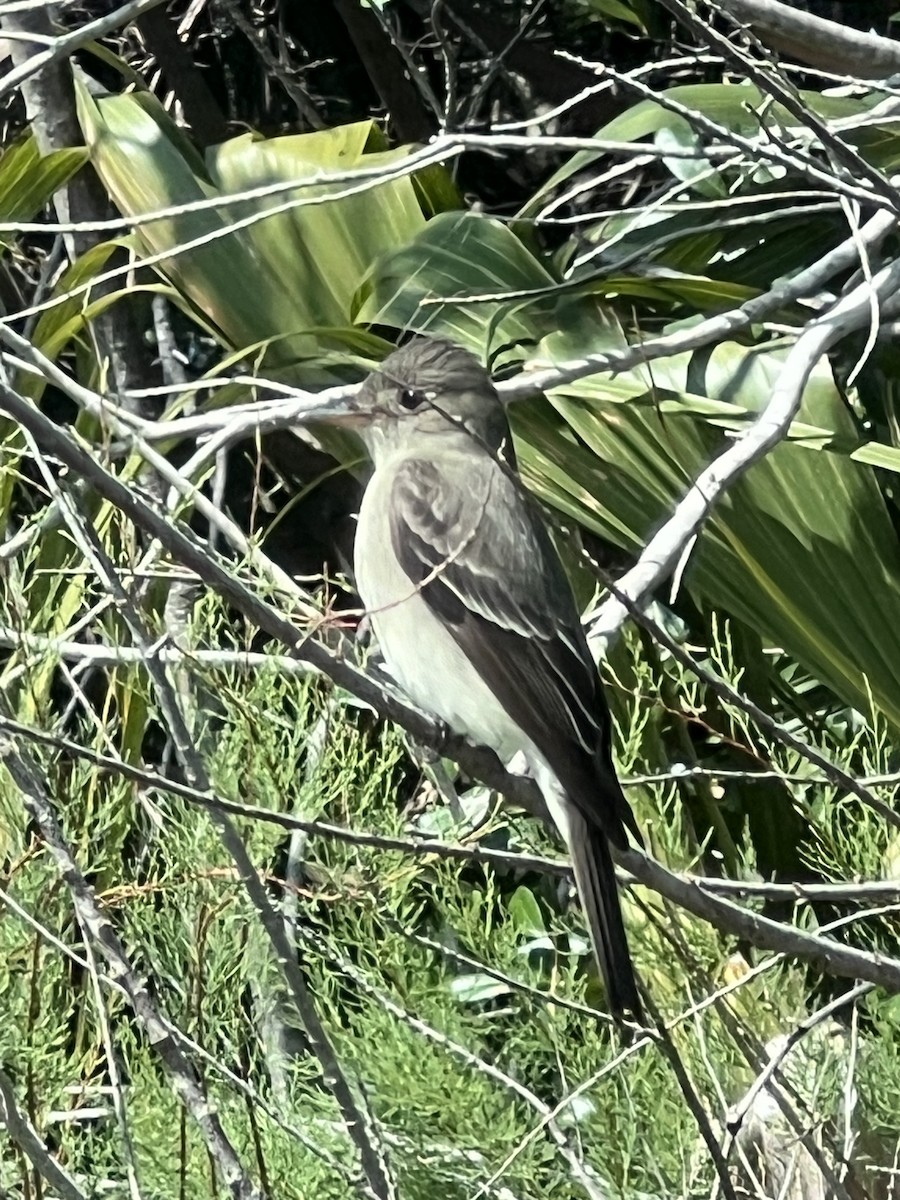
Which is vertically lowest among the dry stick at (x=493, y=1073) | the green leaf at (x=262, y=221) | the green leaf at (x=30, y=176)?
the dry stick at (x=493, y=1073)

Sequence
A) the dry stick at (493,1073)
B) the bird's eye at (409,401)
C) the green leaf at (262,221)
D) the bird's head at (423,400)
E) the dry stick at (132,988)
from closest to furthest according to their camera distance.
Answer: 1. the dry stick at (132,988)
2. the dry stick at (493,1073)
3. the bird's head at (423,400)
4. the bird's eye at (409,401)
5. the green leaf at (262,221)

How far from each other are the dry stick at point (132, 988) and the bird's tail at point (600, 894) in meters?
0.55

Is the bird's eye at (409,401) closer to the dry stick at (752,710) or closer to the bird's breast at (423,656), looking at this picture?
the bird's breast at (423,656)

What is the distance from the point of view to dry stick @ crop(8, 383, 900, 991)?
1.54m

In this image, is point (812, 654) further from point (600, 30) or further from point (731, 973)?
point (600, 30)

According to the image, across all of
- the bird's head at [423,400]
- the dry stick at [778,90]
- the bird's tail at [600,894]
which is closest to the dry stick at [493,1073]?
the bird's tail at [600,894]

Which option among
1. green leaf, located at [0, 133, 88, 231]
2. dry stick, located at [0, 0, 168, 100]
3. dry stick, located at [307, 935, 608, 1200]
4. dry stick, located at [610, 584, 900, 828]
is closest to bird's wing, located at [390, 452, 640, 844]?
dry stick, located at [307, 935, 608, 1200]

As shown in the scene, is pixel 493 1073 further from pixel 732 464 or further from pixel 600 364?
pixel 600 364

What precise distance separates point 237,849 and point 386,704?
0.23 metres

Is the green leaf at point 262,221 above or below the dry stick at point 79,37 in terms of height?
below

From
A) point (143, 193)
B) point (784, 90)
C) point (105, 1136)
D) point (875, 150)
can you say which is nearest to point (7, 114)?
point (143, 193)

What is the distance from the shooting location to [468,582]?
278cm

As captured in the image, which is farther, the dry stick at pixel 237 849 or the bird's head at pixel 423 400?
the bird's head at pixel 423 400

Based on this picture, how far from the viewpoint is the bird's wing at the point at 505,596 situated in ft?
8.42
